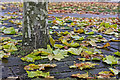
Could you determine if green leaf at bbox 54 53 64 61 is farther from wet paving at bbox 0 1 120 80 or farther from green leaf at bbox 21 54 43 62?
green leaf at bbox 21 54 43 62

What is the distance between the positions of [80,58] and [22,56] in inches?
33.1

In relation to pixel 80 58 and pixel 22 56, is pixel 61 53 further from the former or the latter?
pixel 22 56

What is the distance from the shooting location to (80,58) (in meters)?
2.24

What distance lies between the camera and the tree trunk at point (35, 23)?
8.11 ft

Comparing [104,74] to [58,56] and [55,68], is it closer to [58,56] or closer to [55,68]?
[55,68]

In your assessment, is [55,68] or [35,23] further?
[35,23]

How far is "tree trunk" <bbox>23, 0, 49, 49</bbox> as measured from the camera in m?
2.47

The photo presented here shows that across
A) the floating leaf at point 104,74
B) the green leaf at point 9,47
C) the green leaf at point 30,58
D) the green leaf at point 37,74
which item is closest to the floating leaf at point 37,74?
the green leaf at point 37,74

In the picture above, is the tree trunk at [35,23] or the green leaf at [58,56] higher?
the tree trunk at [35,23]

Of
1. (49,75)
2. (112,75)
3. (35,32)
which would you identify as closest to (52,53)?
(35,32)

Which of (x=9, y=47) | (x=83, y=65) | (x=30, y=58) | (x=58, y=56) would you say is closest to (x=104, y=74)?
(x=83, y=65)

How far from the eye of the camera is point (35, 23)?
249 centimetres

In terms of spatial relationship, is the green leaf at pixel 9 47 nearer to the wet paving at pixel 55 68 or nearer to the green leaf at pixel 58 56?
the wet paving at pixel 55 68

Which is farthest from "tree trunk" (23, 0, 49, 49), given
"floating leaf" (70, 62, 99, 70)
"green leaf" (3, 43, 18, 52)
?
"floating leaf" (70, 62, 99, 70)
